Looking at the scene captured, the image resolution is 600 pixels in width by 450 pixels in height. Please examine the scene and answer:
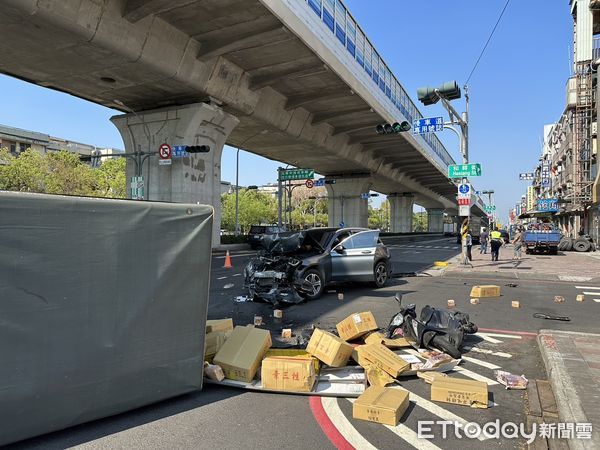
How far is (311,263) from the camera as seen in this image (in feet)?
32.2

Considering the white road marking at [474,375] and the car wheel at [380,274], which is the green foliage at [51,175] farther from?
the white road marking at [474,375]

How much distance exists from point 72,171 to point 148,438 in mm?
48375

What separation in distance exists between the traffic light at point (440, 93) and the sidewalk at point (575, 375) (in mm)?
11586

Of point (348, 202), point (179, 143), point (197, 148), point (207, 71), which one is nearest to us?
point (207, 71)

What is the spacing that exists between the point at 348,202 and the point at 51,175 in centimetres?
3138

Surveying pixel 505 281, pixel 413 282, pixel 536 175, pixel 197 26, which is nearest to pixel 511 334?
pixel 413 282

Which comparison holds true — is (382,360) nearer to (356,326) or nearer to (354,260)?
(356,326)

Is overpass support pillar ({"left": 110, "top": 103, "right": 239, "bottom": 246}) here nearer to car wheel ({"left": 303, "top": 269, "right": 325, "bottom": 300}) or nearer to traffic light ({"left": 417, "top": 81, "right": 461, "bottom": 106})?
traffic light ({"left": 417, "top": 81, "right": 461, "bottom": 106})

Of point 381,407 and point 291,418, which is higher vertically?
point 381,407

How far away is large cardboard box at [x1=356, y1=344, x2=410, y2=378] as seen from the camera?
4.64 meters

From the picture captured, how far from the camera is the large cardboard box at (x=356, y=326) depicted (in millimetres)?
5793

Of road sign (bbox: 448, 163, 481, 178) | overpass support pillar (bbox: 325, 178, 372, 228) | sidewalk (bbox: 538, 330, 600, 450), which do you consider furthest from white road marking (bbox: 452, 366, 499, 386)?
overpass support pillar (bbox: 325, 178, 372, 228)

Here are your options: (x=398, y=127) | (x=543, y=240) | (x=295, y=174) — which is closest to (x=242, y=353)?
(x=398, y=127)

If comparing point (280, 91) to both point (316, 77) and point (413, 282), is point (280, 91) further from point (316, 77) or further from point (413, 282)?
point (413, 282)
